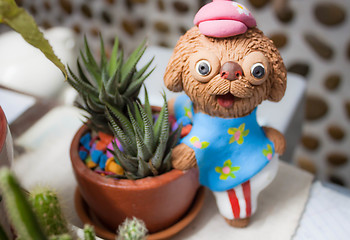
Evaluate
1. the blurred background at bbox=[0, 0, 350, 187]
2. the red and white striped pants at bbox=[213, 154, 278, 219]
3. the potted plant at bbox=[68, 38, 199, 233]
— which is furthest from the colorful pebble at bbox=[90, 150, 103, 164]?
the blurred background at bbox=[0, 0, 350, 187]

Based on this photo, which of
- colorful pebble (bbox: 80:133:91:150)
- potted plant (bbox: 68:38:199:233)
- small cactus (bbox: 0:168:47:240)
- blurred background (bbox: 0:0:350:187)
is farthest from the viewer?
blurred background (bbox: 0:0:350:187)

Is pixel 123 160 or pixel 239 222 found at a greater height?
pixel 123 160

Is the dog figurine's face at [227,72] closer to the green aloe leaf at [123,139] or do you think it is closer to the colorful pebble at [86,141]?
the green aloe leaf at [123,139]

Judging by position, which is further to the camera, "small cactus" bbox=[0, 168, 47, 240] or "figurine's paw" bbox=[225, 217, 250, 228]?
"figurine's paw" bbox=[225, 217, 250, 228]

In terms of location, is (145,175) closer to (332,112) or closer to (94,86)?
(94,86)

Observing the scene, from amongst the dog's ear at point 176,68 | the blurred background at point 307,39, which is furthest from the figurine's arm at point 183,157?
the blurred background at point 307,39

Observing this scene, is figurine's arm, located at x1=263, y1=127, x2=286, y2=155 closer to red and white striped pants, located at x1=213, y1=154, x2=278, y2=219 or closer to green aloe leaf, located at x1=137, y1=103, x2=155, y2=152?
red and white striped pants, located at x1=213, y1=154, x2=278, y2=219

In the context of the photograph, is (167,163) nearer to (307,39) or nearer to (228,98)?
(228,98)

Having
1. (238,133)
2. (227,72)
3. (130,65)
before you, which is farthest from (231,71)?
(130,65)
